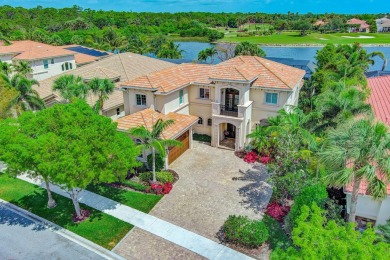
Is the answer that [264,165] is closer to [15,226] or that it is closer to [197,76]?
[197,76]

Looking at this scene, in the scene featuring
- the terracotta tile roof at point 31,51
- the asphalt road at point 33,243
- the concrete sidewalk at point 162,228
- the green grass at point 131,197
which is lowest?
the asphalt road at point 33,243

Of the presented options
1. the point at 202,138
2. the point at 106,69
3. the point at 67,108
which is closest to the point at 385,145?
the point at 67,108

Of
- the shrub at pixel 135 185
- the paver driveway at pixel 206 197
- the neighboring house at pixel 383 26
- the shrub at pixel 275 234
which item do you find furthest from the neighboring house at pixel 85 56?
the neighboring house at pixel 383 26

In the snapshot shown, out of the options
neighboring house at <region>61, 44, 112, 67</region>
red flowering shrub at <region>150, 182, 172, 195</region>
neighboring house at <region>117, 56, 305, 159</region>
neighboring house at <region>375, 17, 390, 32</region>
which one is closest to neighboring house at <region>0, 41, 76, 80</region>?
neighboring house at <region>61, 44, 112, 67</region>

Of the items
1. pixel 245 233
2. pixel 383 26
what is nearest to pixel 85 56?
pixel 245 233

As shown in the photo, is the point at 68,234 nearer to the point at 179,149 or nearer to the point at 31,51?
the point at 179,149

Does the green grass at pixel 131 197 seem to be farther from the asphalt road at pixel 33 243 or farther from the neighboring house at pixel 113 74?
the neighboring house at pixel 113 74

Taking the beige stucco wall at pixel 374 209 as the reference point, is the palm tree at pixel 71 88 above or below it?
above
